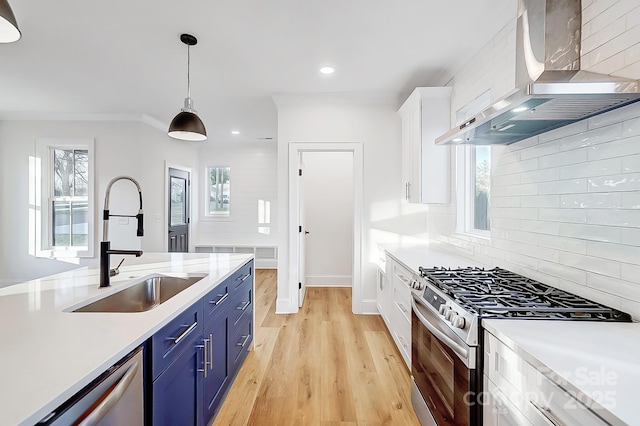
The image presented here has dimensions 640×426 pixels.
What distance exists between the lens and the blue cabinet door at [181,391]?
1202mm

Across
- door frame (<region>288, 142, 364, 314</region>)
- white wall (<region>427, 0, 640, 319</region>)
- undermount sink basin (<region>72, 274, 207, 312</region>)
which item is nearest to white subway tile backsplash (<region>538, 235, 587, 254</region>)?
white wall (<region>427, 0, 640, 319</region>)

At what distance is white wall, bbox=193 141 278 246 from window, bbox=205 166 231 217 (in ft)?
0.33

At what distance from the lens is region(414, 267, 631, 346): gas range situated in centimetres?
123

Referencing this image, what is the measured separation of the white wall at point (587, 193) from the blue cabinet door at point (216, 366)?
1923 millimetres

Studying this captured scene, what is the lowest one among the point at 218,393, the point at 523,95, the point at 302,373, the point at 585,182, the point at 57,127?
the point at 302,373

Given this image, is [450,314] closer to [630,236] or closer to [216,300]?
[630,236]

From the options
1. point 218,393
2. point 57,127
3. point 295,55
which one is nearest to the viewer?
point 218,393

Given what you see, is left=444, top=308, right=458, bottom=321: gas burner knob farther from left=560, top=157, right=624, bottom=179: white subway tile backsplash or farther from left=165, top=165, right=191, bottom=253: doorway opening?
left=165, top=165, right=191, bottom=253: doorway opening

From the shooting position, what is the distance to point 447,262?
8.17 feet

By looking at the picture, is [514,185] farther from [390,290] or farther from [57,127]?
[57,127]

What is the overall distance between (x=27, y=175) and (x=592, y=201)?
6.56 m

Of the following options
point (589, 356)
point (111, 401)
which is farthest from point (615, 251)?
point (111, 401)

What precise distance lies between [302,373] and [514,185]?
6.84 ft

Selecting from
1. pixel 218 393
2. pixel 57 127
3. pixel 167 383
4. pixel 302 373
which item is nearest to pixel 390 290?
pixel 302 373
